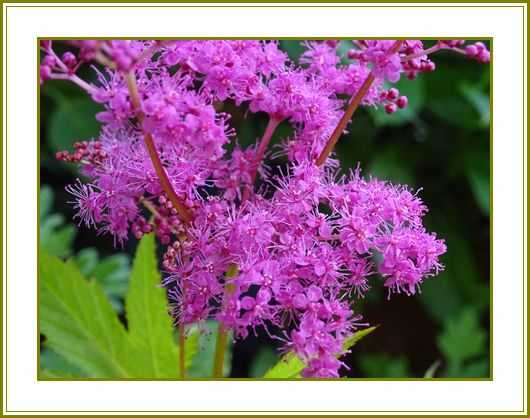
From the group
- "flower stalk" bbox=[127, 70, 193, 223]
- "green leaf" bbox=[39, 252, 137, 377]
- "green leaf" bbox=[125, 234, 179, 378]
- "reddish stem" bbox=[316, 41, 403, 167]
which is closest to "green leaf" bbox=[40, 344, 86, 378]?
"green leaf" bbox=[39, 252, 137, 377]

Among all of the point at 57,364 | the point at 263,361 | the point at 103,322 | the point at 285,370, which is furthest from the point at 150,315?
the point at 263,361

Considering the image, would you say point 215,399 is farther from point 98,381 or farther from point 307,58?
point 307,58

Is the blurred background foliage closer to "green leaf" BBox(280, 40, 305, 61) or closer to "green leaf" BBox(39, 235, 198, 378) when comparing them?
"green leaf" BBox(280, 40, 305, 61)

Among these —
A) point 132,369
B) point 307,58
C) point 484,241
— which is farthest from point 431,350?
point 307,58

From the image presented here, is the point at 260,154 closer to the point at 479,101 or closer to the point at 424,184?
the point at 479,101

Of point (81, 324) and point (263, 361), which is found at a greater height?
point (81, 324)

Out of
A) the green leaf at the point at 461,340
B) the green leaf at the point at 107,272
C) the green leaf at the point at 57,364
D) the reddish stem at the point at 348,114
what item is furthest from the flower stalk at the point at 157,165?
the green leaf at the point at 461,340
